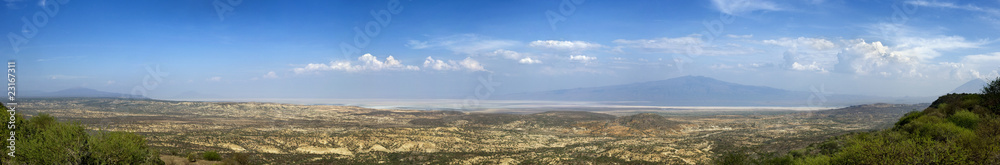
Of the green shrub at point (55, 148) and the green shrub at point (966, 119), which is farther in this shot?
the green shrub at point (966, 119)

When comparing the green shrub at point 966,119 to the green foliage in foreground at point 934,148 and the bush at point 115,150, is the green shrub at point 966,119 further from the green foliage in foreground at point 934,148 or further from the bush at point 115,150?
the bush at point 115,150

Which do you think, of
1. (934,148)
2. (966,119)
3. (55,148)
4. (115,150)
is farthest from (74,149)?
(966,119)

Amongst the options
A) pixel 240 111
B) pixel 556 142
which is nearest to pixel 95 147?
pixel 556 142

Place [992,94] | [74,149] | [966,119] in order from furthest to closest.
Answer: [992,94] < [966,119] < [74,149]

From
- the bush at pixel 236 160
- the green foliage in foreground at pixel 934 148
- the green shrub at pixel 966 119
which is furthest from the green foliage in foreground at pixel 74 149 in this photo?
the green shrub at pixel 966 119

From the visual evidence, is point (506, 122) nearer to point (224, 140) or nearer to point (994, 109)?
point (224, 140)

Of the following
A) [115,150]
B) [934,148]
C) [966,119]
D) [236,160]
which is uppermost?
[966,119]

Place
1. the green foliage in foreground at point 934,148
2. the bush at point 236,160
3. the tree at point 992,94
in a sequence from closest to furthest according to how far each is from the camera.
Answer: the green foliage in foreground at point 934,148 → the bush at point 236,160 → the tree at point 992,94

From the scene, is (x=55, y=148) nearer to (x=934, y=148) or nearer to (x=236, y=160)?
(x=236, y=160)

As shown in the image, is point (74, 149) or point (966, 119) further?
point (966, 119)

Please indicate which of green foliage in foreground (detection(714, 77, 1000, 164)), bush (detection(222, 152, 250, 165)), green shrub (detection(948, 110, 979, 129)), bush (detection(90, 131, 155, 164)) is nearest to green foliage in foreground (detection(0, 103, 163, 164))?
bush (detection(90, 131, 155, 164))

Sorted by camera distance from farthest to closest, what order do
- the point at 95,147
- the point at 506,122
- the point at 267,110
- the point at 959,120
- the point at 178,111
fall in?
the point at 267,110 < the point at 178,111 < the point at 506,122 < the point at 959,120 < the point at 95,147
